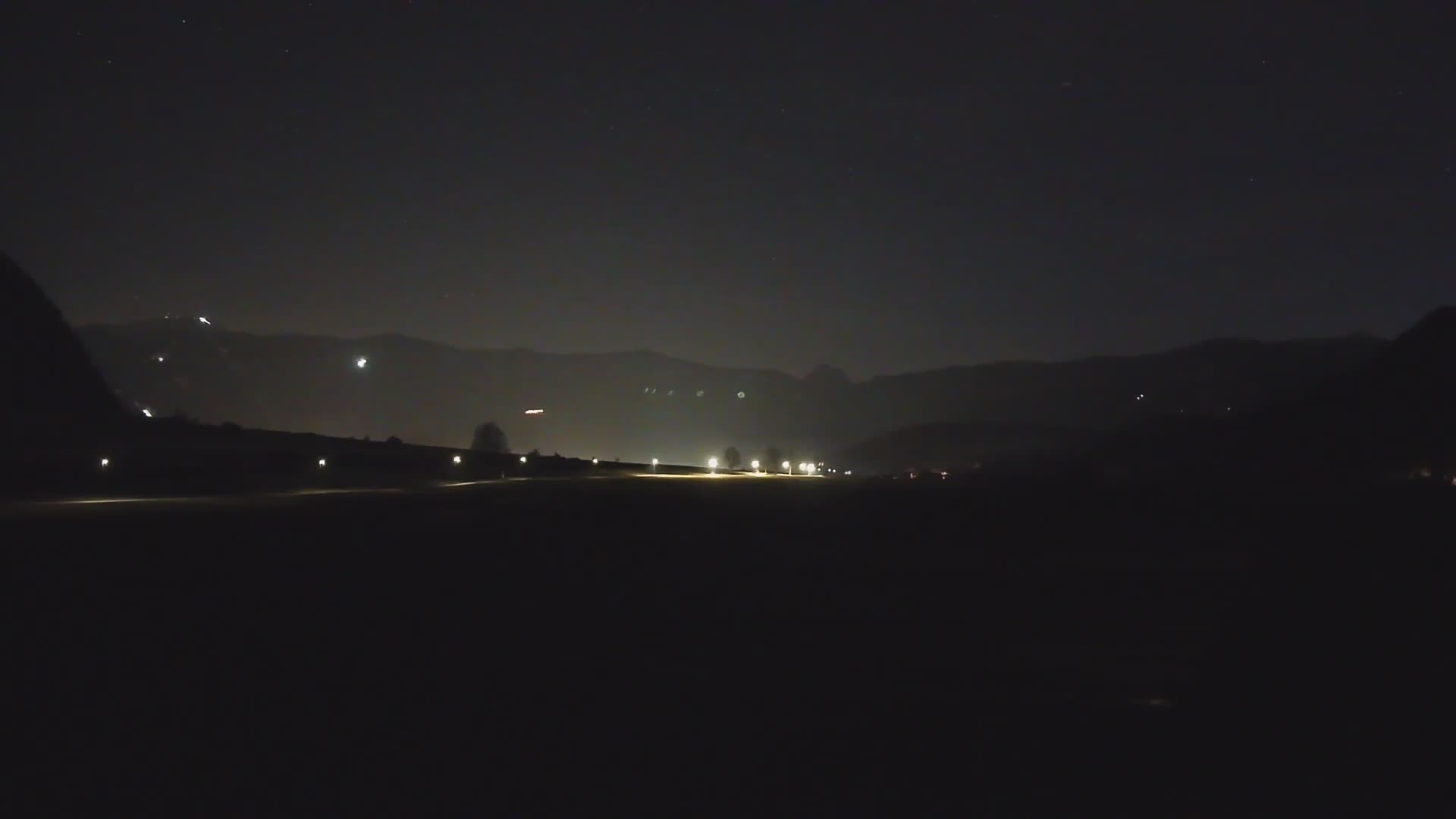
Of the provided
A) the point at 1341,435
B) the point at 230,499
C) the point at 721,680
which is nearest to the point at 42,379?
the point at 230,499

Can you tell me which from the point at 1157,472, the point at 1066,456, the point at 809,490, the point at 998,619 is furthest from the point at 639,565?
the point at 1066,456

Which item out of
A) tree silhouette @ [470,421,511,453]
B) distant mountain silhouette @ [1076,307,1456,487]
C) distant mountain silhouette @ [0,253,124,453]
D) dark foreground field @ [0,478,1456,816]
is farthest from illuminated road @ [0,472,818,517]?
tree silhouette @ [470,421,511,453]

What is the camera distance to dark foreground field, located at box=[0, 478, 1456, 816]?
4578 millimetres

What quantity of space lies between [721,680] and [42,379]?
206 feet

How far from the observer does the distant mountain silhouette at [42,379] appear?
3784 cm

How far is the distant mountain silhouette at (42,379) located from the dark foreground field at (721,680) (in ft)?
95.2

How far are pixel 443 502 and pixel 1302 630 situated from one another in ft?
64.9

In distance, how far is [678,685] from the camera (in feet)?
22.2

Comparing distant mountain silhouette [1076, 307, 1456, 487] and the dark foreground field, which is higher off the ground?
distant mountain silhouette [1076, 307, 1456, 487]

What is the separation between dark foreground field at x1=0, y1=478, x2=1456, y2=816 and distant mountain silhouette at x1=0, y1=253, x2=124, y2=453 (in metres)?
29.0

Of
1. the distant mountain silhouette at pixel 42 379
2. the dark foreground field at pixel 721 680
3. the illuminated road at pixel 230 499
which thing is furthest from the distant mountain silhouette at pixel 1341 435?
the distant mountain silhouette at pixel 42 379

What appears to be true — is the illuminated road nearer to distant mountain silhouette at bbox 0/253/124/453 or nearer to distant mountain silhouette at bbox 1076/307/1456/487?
distant mountain silhouette at bbox 0/253/124/453

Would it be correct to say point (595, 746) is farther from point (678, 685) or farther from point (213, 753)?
point (213, 753)

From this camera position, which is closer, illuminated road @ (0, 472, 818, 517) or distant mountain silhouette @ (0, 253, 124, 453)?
illuminated road @ (0, 472, 818, 517)
